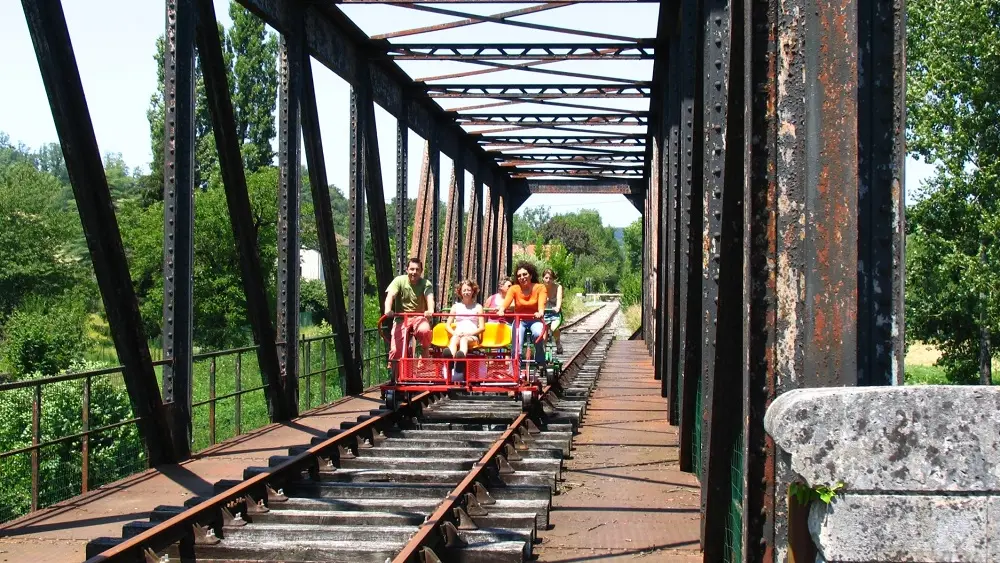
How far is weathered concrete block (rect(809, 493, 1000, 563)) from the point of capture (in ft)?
8.34

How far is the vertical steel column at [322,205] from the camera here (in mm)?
14336

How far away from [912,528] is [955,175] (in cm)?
3603

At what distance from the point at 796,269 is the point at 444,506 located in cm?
390

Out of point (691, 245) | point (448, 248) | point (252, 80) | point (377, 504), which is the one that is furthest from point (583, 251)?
point (377, 504)

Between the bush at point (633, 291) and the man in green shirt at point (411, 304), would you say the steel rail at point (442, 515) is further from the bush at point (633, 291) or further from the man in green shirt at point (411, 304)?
the bush at point (633, 291)

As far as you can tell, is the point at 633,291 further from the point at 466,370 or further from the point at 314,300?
the point at 466,370

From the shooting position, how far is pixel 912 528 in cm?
254

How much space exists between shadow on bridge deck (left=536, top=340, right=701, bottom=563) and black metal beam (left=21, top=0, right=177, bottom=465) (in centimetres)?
358

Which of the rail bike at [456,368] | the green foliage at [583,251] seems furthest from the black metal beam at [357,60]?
the green foliage at [583,251]

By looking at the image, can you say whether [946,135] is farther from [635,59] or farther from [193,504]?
[193,504]

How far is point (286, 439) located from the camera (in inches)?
450

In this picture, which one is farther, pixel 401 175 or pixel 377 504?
pixel 401 175

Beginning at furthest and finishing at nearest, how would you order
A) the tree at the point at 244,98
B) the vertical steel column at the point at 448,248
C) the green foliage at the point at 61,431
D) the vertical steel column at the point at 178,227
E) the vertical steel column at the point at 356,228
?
the tree at the point at 244,98 → the vertical steel column at the point at 448,248 → the green foliage at the point at 61,431 → the vertical steel column at the point at 356,228 → the vertical steel column at the point at 178,227

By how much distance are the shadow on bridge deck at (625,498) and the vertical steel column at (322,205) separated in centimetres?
355
